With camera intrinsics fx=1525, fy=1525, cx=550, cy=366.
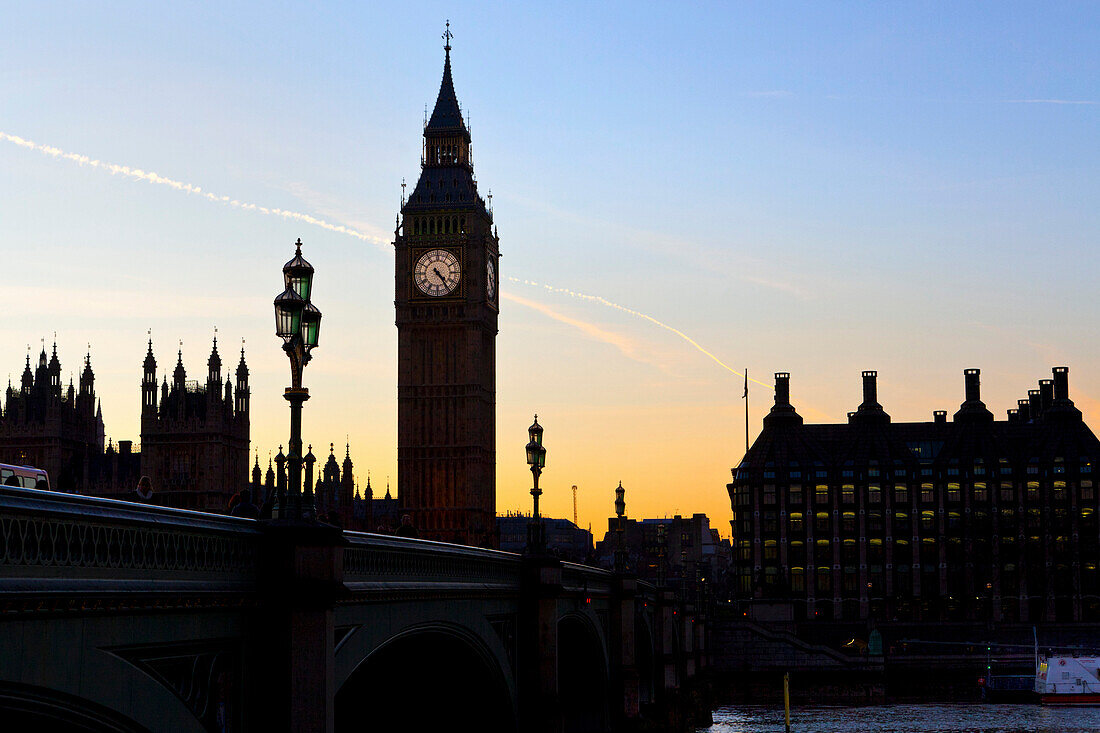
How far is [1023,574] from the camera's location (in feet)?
527

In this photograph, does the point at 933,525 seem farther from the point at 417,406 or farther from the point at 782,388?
the point at 417,406

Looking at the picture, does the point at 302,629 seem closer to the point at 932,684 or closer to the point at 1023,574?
the point at 932,684

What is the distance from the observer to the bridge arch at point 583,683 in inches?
2030

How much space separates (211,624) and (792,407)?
163 meters

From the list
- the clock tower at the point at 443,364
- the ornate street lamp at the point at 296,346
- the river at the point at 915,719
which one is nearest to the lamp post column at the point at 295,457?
the ornate street lamp at the point at 296,346

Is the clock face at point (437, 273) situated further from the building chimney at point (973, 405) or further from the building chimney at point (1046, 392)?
the building chimney at point (1046, 392)

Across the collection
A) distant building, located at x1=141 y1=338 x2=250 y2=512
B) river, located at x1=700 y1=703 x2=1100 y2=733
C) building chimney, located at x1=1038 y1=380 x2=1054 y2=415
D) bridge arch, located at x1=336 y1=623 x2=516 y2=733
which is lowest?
river, located at x1=700 y1=703 x2=1100 y2=733

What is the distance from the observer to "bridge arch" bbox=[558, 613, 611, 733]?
169 ft

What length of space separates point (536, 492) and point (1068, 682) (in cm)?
8663

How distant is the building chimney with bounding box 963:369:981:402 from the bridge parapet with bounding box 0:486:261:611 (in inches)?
6553

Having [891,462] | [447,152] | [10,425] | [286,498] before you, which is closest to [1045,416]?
[891,462]

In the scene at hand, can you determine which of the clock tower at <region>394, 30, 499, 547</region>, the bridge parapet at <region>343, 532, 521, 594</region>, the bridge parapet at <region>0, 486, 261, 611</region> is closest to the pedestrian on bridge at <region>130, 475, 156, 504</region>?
the bridge parapet at <region>343, 532, 521, 594</region>

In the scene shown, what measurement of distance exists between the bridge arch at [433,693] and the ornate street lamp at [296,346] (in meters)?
11.6

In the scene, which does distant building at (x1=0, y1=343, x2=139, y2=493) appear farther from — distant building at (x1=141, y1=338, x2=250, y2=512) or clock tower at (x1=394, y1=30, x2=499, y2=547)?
clock tower at (x1=394, y1=30, x2=499, y2=547)
